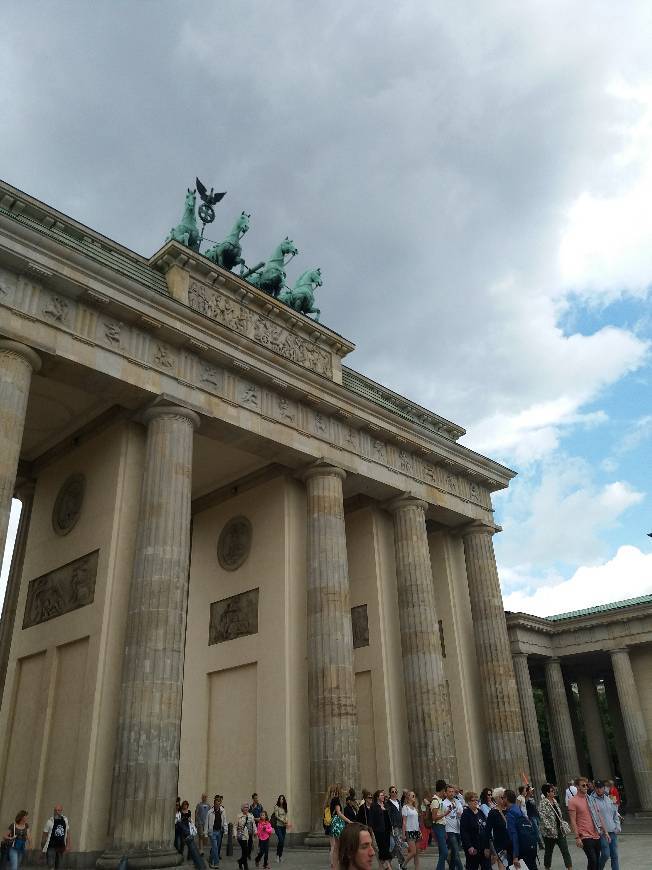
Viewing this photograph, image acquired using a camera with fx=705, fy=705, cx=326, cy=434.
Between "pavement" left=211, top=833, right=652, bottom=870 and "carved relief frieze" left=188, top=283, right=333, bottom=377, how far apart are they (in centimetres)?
1385

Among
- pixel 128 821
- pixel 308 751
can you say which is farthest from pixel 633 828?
pixel 128 821

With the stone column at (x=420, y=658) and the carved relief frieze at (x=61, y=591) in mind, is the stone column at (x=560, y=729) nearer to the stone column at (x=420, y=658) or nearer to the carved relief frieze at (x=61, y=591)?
the stone column at (x=420, y=658)

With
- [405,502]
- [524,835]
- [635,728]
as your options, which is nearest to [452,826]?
[524,835]

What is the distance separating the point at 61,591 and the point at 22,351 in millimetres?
6813

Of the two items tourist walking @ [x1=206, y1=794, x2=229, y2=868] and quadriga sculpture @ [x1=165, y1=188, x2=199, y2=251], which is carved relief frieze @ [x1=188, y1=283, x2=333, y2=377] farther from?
tourist walking @ [x1=206, y1=794, x2=229, y2=868]

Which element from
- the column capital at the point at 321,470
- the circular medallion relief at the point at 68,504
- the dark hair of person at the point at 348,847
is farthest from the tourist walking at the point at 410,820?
the circular medallion relief at the point at 68,504

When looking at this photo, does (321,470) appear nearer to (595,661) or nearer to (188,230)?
(188,230)

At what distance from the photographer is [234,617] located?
23078mm

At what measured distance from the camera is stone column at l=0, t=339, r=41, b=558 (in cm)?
1459

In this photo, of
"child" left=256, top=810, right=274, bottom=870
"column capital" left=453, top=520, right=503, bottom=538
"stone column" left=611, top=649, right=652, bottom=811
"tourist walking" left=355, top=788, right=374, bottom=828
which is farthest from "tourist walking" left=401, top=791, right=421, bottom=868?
"stone column" left=611, top=649, right=652, bottom=811

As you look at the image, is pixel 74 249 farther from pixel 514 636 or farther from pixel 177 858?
pixel 514 636

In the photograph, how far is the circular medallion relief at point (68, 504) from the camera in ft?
65.7

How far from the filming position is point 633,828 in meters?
25.3

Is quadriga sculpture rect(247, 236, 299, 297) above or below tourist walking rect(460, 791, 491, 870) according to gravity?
above
